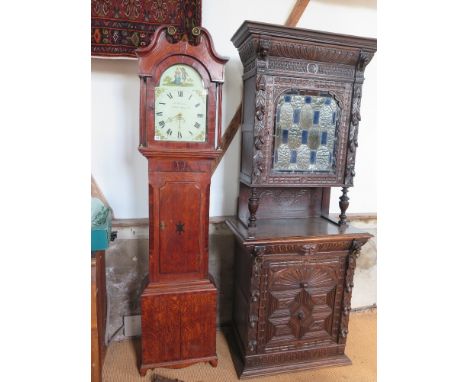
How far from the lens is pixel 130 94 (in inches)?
73.5

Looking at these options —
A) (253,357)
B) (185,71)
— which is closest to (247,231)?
(253,357)

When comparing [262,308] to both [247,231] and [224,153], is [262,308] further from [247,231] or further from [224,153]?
[224,153]

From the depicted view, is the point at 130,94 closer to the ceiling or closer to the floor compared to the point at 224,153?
closer to the ceiling

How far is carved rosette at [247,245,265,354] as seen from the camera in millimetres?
1633

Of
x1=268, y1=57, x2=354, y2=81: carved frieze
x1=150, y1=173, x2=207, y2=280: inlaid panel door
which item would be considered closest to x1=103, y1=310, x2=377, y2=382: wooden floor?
x1=150, y1=173, x2=207, y2=280: inlaid panel door

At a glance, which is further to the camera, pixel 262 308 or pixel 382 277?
pixel 262 308

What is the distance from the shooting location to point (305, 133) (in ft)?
5.70

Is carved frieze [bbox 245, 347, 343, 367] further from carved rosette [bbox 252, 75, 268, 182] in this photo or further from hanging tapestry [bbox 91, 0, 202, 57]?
hanging tapestry [bbox 91, 0, 202, 57]

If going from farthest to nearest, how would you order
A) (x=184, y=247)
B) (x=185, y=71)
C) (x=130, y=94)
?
(x=130, y=94) < (x=184, y=247) < (x=185, y=71)

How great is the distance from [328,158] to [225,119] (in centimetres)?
71

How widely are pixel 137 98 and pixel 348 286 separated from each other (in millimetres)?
1698

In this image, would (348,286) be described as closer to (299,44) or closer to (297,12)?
(299,44)

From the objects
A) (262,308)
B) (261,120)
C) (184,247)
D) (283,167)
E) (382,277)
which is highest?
(261,120)

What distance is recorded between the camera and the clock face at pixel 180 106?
5.05 feet
